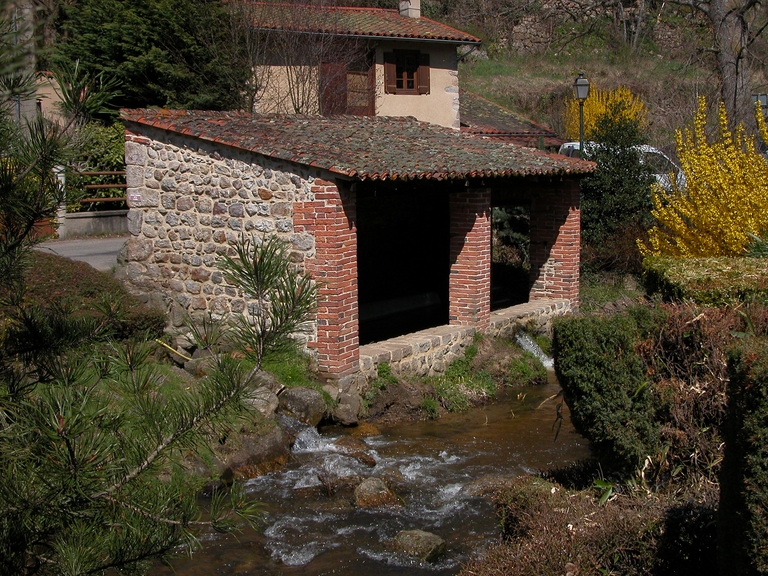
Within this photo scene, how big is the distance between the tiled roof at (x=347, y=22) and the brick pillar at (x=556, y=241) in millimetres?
7833

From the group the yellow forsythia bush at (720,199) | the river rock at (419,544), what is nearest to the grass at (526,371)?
the yellow forsythia bush at (720,199)

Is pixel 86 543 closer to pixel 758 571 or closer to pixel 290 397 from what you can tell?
pixel 758 571

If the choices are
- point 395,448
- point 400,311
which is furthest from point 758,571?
point 400,311

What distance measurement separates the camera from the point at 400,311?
51.6 ft

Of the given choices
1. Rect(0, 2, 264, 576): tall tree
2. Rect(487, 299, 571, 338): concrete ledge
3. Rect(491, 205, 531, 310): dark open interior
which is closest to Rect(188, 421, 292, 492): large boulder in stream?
Rect(487, 299, 571, 338): concrete ledge

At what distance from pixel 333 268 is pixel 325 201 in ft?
2.81

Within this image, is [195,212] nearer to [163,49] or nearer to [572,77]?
[163,49]

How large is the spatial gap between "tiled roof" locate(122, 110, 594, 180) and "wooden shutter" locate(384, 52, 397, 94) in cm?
887

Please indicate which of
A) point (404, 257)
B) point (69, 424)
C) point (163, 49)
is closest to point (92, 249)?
point (163, 49)

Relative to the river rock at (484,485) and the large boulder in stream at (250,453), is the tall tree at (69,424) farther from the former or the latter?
the river rock at (484,485)

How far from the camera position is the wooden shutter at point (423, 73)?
77.4 feet

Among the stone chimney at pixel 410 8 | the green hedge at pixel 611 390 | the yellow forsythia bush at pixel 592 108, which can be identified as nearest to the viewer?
the green hedge at pixel 611 390

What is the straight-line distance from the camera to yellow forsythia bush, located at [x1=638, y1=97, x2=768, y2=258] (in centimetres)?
1155

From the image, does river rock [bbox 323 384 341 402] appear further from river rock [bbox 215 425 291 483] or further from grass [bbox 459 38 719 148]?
grass [bbox 459 38 719 148]
